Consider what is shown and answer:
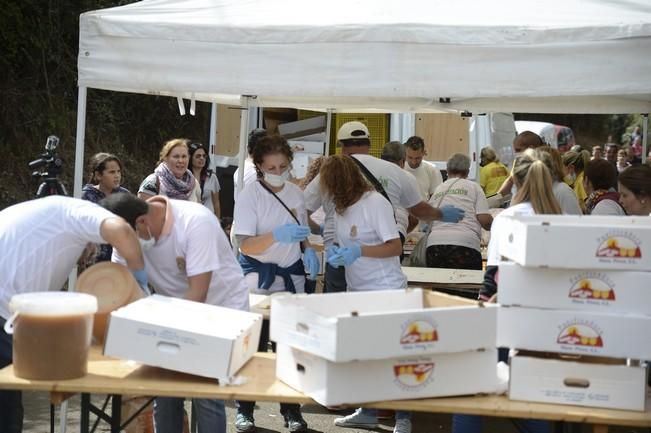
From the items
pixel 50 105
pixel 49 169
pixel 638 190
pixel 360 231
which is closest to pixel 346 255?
pixel 360 231

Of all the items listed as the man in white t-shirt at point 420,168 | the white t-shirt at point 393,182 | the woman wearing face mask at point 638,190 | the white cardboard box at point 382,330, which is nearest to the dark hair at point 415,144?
the man in white t-shirt at point 420,168

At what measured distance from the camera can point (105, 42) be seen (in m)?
4.75

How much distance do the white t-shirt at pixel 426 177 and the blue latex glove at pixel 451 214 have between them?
9.81ft

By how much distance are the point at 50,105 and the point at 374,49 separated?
9259mm

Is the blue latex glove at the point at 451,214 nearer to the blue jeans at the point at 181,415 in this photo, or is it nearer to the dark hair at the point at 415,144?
the blue jeans at the point at 181,415

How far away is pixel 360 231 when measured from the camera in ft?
16.2

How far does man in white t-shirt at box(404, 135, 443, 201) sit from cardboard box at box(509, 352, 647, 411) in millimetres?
5763

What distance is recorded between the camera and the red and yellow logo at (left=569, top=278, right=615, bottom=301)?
3.35m

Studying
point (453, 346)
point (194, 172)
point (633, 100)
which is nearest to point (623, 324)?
point (453, 346)

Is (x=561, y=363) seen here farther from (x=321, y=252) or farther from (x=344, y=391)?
(x=321, y=252)

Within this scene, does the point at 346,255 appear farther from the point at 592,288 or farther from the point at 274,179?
the point at 592,288

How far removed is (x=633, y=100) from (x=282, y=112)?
563cm

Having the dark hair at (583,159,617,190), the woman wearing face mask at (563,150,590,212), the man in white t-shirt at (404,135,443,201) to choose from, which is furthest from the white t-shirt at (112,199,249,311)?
the woman wearing face mask at (563,150,590,212)

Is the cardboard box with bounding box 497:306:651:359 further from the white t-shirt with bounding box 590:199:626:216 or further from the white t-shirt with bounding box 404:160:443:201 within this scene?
the white t-shirt with bounding box 404:160:443:201
